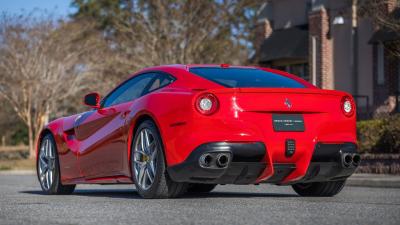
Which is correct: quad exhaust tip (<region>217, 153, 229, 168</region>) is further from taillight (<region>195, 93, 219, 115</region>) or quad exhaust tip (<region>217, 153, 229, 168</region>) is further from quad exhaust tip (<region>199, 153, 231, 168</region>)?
taillight (<region>195, 93, 219, 115</region>)

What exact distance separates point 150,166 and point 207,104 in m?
0.96

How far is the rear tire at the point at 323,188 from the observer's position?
8875 mm

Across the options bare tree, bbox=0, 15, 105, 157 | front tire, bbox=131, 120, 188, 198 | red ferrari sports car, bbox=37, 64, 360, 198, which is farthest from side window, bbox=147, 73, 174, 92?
bare tree, bbox=0, 15, 105, 157

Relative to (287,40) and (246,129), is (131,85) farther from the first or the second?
(287,40)

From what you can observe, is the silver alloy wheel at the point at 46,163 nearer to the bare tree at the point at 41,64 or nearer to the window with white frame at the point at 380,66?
the window with white frame at the point at 380,66

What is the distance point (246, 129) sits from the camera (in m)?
7.79

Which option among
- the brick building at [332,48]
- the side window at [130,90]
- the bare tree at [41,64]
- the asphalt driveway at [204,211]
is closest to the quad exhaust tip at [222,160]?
the asphalt driveway at [204,211]

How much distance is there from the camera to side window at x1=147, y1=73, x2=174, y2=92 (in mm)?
8593

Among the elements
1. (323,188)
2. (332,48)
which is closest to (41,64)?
(332,48)

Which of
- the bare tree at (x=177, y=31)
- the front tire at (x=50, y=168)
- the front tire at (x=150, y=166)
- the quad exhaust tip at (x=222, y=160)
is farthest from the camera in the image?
the bare tree at (x=177, y=31)

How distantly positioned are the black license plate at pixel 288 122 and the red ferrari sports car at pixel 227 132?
0.4 inches

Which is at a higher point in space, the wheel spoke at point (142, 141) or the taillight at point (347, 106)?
the taillight at point (347, 106)

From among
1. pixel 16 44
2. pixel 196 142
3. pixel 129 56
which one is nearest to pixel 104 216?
pixel 196 142

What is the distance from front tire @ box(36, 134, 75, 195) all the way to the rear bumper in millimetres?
2696
